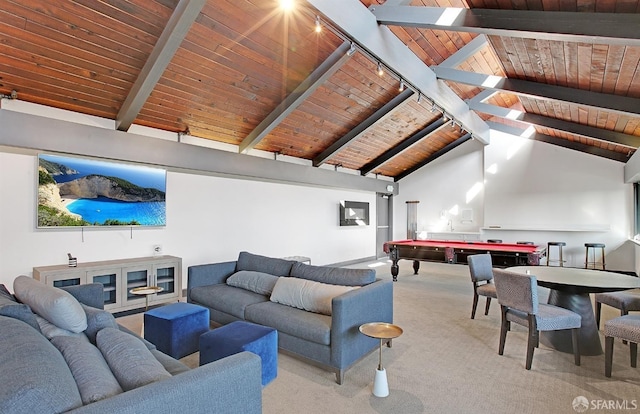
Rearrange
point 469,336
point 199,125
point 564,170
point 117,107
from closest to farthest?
point 469,336 < point 117,107 < point 199,125 < point 564,170

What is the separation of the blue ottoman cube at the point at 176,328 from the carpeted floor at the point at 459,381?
153 millimetres

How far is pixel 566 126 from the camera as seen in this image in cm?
660

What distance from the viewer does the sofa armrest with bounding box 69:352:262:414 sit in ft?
3.85

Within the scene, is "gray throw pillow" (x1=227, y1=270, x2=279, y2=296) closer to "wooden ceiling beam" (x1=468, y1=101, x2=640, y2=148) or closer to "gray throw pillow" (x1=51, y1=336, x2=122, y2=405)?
"gray throw pillow" (x1=51, y1=336, x2=122, y2=405)

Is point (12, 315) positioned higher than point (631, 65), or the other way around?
point (631, 65)

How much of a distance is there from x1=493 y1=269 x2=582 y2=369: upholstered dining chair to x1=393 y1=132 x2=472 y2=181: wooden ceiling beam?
6997 mm

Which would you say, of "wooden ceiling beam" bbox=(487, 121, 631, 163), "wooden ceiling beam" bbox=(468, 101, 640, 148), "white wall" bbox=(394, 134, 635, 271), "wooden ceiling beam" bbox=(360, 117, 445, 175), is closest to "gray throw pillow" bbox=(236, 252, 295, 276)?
"wooden ceiling beam" bbox=(360, 117, 445, 175)

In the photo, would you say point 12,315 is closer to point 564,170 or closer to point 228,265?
point 228,265

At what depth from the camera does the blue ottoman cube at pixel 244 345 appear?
2508 millimetres

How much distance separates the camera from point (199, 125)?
5.35 meters

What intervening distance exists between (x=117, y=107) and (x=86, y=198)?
4.23 feet


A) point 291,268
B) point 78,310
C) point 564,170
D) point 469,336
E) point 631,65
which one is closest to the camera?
point 78,310

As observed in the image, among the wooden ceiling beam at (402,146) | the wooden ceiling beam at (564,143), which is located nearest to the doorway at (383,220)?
the wooden ceiling beam at (402,146)

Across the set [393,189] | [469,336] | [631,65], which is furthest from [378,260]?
[631,65]
